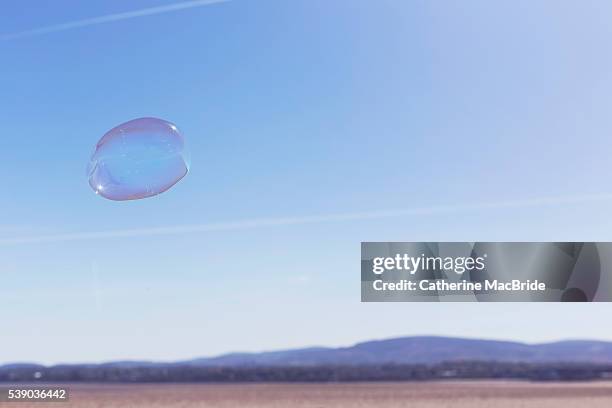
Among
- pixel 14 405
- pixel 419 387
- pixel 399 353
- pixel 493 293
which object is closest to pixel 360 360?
pixel 399 353

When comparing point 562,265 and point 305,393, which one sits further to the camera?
point 305,393

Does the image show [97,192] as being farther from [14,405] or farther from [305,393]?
[305,393]

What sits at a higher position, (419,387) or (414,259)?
(414,259)

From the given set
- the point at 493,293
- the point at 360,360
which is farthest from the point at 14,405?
the point at 360,360

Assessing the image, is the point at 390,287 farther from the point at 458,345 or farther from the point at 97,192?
the point at 458,345

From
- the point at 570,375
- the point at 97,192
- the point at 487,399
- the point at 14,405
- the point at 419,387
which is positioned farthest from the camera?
the point at 570,375

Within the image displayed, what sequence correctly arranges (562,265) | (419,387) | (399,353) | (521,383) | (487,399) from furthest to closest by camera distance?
1. (399,353)
2. (521,383)
3. (419,387)
4. (487,399)
5. (562,265)
